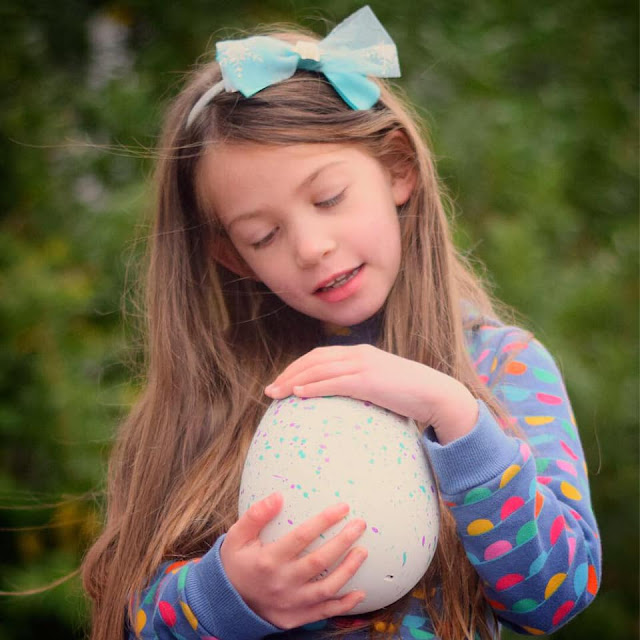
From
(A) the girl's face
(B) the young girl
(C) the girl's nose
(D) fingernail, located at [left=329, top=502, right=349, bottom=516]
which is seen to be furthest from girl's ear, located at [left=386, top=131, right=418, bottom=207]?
(D) fingernail, located at [left=329, top=502, right=349, bottom=516]

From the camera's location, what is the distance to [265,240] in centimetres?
202

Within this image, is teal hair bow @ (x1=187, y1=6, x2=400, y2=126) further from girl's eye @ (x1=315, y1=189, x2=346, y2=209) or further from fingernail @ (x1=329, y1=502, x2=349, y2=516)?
fingernail @ (x1=329, y1=502, x2=349, y2=516)

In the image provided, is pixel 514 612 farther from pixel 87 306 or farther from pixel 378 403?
pixel 87 306

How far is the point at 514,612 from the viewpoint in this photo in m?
1.79

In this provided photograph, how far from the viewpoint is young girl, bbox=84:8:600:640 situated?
66.6 inches

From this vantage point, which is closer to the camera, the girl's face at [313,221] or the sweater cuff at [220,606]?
the sweater cuff at [220,606]

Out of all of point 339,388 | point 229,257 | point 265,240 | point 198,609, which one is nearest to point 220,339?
point 229,257

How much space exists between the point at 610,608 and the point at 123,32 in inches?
135

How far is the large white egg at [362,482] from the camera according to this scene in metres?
1.63

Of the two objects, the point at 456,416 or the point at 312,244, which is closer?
the point at 456,416

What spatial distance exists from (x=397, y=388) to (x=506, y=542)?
14.5 inches

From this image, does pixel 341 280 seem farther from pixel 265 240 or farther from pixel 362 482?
pixel 362 482

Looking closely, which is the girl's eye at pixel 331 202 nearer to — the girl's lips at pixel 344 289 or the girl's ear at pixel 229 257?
the girl's lips at pixel 344 289

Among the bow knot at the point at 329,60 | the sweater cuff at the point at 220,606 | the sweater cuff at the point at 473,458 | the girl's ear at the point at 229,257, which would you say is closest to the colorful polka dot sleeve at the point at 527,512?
the sweater cuff at the point at 473,458
